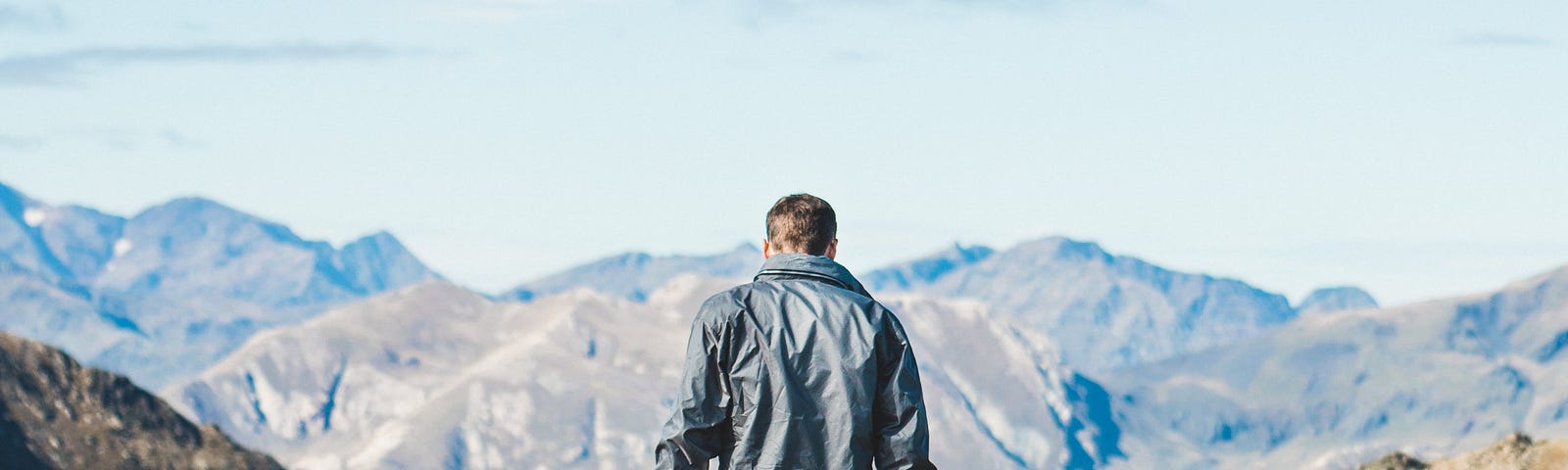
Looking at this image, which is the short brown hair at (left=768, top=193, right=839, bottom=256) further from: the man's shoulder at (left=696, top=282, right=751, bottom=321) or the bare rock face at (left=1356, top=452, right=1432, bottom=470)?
the bare rock face at (left=1356, top=452, right=1432, bottom=470)

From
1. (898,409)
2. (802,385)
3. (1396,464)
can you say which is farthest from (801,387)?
(1396,464)

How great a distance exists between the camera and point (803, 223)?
1500 cm

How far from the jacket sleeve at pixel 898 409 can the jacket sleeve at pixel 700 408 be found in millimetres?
1155

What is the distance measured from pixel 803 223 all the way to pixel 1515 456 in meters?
67.5

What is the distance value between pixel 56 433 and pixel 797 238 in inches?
7754

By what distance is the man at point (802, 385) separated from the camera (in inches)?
571

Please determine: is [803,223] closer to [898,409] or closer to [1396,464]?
[898,409]

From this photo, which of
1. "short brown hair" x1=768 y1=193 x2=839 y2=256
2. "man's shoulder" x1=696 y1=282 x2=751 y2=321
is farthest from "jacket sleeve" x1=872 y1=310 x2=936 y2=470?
"man's shoulder" x1=696 y1=282 x2=751 y2=321

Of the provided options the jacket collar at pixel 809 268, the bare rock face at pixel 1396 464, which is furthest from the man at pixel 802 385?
the bare rock face at pixel 1396 464

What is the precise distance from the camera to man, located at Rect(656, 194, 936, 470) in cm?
1449

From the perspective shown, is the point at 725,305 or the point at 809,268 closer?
the point at 725,305

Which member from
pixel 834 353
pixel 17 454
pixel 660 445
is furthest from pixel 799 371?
pixel 17 454

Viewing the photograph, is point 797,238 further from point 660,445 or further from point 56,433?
point 56,433

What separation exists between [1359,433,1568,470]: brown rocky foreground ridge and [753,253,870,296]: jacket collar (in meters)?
61.2
